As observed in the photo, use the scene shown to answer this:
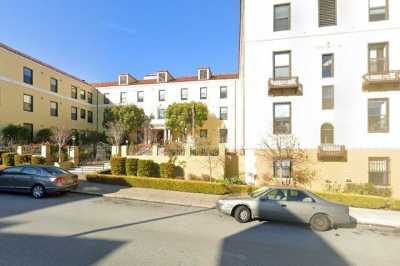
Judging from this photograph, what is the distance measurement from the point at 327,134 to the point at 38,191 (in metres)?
15.8

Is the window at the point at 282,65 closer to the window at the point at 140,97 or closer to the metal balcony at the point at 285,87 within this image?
the metal balcony at the point at 285,87

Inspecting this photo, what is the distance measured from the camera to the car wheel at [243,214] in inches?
325

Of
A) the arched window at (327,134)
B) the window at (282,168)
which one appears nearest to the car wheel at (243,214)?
the window at (282,168)

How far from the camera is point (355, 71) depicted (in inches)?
540

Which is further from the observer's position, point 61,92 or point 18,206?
point 61,92

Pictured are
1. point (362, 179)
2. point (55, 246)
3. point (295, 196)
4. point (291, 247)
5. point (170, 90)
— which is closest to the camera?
point (55, 246)

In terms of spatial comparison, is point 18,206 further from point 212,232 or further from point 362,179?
point 362,179

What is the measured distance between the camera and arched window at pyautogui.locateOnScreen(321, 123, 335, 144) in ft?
45.9

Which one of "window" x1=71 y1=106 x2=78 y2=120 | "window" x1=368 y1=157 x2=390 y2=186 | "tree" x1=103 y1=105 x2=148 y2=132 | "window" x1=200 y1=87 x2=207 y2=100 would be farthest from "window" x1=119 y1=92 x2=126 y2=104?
"window" x1=368 y1=157 x2=390 y2=186

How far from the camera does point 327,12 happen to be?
46.7 feet

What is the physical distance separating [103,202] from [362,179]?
14148mm

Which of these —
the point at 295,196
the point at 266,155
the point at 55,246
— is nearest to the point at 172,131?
the point at 266,155

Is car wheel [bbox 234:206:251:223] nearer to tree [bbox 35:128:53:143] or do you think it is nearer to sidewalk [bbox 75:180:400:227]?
sidewalk [bbox 75:180:400:227]

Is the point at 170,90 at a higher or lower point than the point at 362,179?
higher
